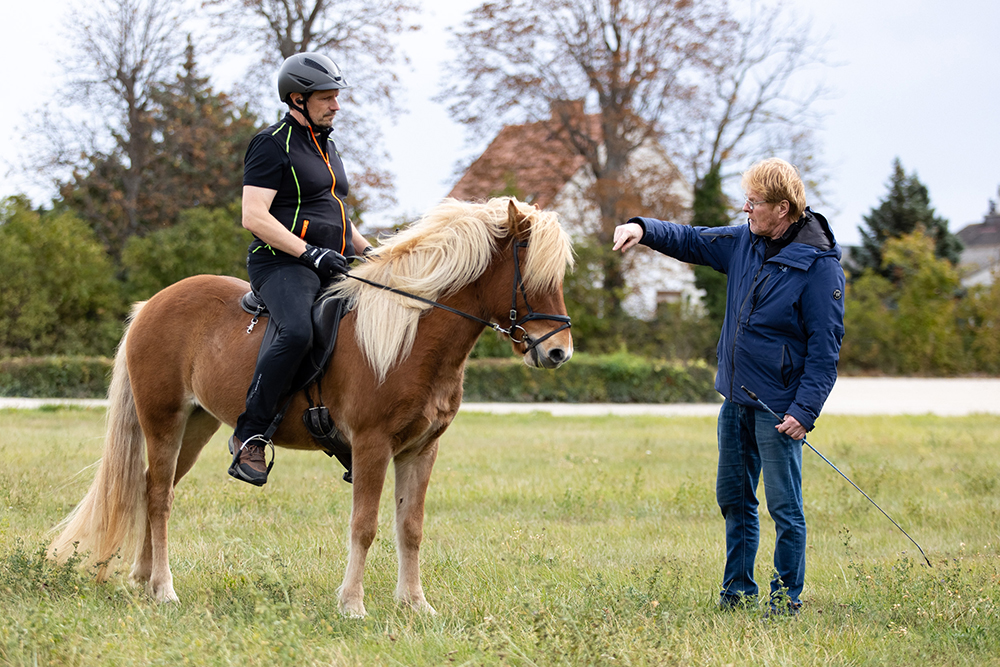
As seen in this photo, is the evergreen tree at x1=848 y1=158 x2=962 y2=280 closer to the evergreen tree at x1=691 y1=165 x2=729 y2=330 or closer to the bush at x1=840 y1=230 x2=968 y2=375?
the bush at x1=840 y1=230 x2=968 y2=375

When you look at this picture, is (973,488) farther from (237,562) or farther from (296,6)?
(296,6)

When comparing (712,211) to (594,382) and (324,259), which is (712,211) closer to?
(594,382)

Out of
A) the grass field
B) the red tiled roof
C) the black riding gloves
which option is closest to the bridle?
the black riding gloves

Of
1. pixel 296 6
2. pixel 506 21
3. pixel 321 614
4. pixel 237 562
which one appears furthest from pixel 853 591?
pixel 506 21

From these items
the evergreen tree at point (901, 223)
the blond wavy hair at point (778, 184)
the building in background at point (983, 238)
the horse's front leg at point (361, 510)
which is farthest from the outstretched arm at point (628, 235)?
the building in background at point (983, 238)

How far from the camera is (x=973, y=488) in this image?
8781 millimetres

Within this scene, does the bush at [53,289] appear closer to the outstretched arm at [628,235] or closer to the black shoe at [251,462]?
the black shoe at [251,462]

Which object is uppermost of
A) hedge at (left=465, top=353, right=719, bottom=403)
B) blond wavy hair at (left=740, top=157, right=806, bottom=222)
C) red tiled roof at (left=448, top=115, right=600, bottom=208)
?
red tiled roof at (left=448, top=115, right=600, bottom=208)

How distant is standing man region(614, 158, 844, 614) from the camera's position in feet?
14.4

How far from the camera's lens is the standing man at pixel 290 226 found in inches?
183

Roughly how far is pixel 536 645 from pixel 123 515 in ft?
9.98

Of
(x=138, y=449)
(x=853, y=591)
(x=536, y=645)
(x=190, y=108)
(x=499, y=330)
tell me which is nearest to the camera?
(x=536, y=645)

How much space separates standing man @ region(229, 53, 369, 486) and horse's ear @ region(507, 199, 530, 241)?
1026 millimetres

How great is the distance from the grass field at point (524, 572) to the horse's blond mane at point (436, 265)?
1.47 metres
